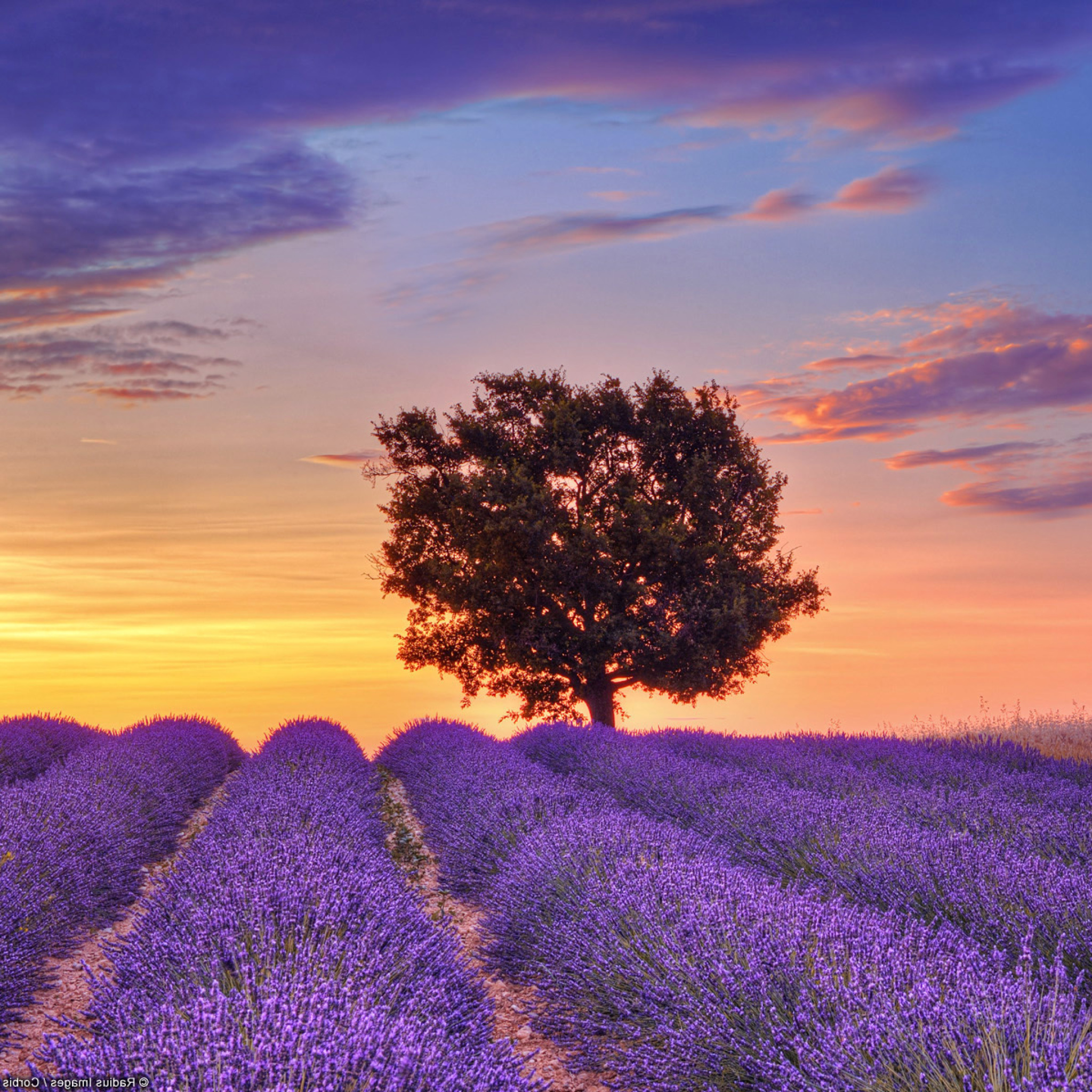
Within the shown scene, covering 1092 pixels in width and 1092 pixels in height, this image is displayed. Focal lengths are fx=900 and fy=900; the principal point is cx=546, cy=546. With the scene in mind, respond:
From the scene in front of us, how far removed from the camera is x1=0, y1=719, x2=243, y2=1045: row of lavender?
4668mm

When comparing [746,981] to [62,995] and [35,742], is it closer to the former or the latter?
[62,995]

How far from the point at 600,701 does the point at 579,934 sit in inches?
423

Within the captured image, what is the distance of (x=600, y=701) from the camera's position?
14.7 metres

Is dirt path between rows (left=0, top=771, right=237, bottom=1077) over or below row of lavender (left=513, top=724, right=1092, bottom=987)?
below

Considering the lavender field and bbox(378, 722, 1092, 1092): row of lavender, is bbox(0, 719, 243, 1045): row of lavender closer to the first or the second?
the lavender field

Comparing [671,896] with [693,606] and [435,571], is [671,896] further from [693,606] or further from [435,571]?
[435,571]

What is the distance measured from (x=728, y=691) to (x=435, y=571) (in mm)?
5138

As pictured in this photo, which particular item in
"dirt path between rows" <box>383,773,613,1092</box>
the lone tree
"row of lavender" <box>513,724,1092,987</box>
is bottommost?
"dirt path between rows" <box>383,773,613,1092</box>

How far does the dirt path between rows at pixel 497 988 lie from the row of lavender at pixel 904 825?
169 centimetres

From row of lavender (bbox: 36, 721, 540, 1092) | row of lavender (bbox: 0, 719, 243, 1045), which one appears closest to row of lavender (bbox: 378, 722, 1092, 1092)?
row of lavender (bbox: 36, 721, 540, 1092)

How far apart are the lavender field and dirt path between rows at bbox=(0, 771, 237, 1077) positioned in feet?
0.20

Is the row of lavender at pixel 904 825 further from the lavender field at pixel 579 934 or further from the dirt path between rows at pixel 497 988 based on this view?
the dirt path between rows at pixel 497 988

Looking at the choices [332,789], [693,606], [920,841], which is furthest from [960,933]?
[693,606]

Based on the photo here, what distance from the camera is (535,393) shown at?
14.8m
